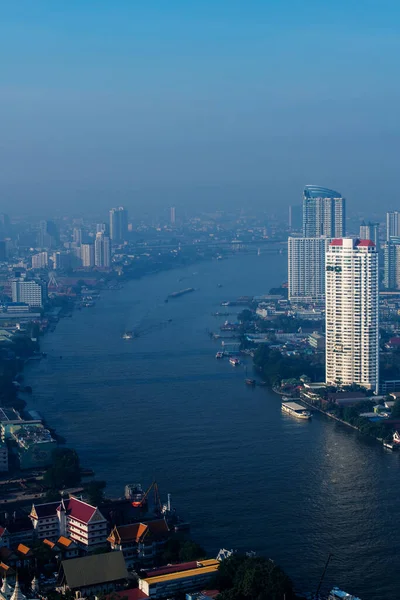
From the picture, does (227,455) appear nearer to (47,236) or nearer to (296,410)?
(296,410)

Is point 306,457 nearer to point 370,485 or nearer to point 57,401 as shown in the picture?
point 370,485

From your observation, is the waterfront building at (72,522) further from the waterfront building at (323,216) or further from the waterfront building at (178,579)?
the waterfront building at (323,216)

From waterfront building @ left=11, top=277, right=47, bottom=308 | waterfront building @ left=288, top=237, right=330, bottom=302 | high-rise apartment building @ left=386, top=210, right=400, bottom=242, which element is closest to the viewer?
waterfront building @ left=11, top=277, right=47, bottom=308

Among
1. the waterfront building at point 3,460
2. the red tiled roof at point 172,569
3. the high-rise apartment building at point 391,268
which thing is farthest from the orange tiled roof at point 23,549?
Result: the high-rise apartment building at point 391,268

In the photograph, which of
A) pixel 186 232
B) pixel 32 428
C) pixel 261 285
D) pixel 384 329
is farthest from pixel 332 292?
pixel 186 232

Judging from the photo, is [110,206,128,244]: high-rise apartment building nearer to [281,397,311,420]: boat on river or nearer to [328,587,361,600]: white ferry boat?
[281,397,311,420]: boat on river

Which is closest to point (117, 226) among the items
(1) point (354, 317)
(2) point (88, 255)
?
(2) point (88, 255)

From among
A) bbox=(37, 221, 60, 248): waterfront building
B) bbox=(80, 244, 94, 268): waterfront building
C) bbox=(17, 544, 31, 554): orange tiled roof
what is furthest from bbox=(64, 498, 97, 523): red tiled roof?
bbox=(37, 221, 60, 248): waterfront building
